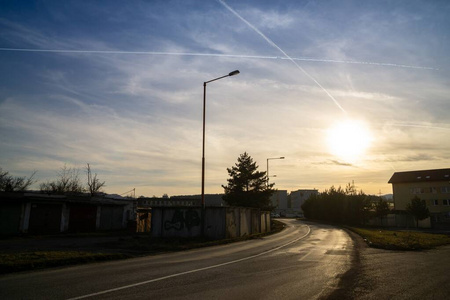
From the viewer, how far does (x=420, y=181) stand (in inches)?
2803

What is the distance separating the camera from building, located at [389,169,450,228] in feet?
217

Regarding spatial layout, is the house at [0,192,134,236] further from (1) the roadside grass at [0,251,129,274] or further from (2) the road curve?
(2) the road curve

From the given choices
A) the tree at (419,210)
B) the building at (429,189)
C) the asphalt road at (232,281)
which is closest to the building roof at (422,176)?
the building at (429,189)

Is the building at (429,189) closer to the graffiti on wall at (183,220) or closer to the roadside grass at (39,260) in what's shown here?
the graffiti on wall at (183,220)

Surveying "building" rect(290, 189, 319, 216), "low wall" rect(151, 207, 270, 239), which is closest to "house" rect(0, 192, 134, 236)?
"low wall" rect(151, 207, 270, 239)

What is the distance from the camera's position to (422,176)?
72.1 meters

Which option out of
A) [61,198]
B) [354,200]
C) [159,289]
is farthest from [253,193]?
[159,289]

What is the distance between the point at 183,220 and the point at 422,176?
67977 millimetres

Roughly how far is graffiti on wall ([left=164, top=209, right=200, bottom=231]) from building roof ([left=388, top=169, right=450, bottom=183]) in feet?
215

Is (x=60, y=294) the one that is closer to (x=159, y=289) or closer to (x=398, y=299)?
(x=159, y=289)

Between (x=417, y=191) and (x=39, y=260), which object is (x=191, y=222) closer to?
(x=39, y=260)

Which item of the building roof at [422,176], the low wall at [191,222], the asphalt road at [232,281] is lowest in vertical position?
the asphalt road at [232,281]

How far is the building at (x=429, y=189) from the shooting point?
6606 centimetres

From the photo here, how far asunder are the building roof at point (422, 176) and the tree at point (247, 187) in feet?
136
